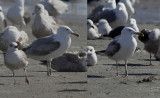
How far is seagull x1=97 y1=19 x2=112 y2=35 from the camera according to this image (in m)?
16.8

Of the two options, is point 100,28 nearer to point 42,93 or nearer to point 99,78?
point 99,78

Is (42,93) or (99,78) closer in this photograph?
(42,93)

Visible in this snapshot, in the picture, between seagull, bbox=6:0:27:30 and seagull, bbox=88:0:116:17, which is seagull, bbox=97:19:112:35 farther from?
seagull, bbox=88:0:116:17

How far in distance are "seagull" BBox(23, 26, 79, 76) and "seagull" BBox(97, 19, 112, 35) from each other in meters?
5.67

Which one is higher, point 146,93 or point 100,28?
point 100,28

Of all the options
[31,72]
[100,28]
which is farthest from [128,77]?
[100,28]

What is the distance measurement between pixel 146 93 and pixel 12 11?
8.81 meters

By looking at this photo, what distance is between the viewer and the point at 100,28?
1700 centimetres

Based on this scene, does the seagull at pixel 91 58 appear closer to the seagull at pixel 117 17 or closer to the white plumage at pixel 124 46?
the white plumage at pixel 124 46

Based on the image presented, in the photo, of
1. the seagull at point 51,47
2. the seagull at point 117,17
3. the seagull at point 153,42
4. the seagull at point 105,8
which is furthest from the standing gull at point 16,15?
the seagull at point 51,47

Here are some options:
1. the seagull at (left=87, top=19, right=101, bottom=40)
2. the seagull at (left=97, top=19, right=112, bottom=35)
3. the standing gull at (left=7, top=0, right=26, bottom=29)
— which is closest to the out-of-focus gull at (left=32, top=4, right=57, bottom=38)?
the seagull at (left=87, top=19, right=101, bottom=40)

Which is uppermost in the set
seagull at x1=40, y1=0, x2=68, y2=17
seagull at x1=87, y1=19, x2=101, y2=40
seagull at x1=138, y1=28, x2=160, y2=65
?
seagull at x1=40, y1=0, x2=68, y2=17

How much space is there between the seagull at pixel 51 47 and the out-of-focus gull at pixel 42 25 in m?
2.93

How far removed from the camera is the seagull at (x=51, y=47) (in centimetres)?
1091
